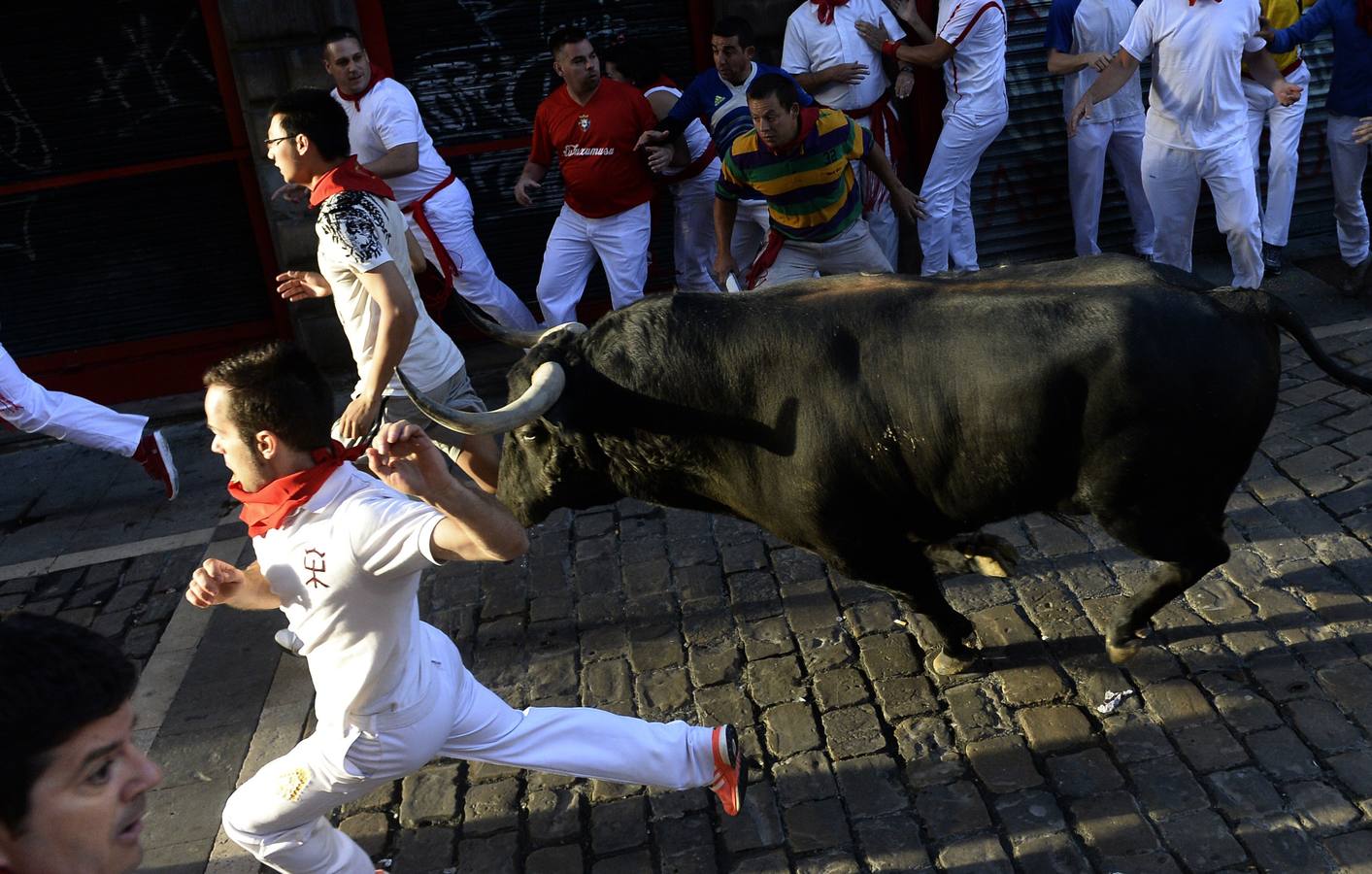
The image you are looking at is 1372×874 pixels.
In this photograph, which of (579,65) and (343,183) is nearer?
(343,183)

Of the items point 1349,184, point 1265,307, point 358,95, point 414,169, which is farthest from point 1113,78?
point 358,95

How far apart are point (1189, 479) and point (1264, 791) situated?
1.00m

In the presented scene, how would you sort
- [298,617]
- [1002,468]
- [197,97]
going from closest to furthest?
[298,617]
[1002,468]
[197,97]

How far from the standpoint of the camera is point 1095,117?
26.9 ft

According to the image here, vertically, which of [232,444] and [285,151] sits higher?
[285,151]

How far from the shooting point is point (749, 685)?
4785mm

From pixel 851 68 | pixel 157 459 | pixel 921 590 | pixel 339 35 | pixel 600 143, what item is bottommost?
pixel 157 459

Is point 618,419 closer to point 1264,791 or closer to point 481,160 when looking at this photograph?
point 1264,791

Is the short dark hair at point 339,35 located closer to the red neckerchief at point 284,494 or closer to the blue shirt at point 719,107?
the blue shirt at point 719,107

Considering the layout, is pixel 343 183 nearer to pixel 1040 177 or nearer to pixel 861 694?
pixel 861 694

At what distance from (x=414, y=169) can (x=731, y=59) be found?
197cm

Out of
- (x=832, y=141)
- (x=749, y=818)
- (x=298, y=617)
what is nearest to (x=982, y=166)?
(x=832, y=141)

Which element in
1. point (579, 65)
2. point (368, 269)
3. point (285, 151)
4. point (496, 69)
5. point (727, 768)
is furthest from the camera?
point (496, 69)

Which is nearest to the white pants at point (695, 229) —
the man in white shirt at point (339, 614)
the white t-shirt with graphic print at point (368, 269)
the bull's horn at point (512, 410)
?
the white t-shirt with graphic print at point (368, 269)
